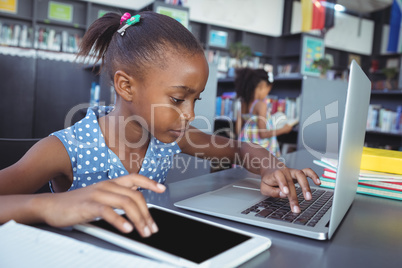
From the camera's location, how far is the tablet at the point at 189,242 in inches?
15.6

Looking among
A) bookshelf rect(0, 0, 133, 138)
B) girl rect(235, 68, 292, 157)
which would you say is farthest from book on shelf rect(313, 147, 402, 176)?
bookshelf rect(0, 0, 133, 138)

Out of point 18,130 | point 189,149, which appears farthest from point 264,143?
point 18,130

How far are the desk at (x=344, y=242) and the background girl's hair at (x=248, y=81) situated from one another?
8.89 feet

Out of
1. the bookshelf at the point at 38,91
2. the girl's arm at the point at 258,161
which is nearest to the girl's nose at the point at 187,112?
the girl's arm at the point at 258,161

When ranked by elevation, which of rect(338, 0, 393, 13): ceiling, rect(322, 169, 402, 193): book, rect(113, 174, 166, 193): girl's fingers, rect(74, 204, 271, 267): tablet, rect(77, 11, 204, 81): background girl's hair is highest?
rect(338, 0, 393, 13): ceiling

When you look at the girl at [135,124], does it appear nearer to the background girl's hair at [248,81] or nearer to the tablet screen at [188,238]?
the tablet screen at [188,238]

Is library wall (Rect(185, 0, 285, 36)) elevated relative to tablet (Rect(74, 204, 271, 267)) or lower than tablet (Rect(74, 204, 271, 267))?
elevated

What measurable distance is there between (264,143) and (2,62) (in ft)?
8.05

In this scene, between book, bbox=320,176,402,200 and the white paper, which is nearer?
the white paper

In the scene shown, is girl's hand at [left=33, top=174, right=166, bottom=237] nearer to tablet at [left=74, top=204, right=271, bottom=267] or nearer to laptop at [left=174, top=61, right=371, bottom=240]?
tablet at [left=74, top=204, right=271, bottom=267]

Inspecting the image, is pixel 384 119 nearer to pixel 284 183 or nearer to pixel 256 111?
pixel 256 111

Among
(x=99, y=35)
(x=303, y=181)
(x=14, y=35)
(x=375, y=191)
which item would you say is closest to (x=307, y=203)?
(x=303, y=181)

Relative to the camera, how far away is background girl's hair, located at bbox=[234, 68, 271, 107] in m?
3.43

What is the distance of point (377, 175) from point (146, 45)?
64cm
